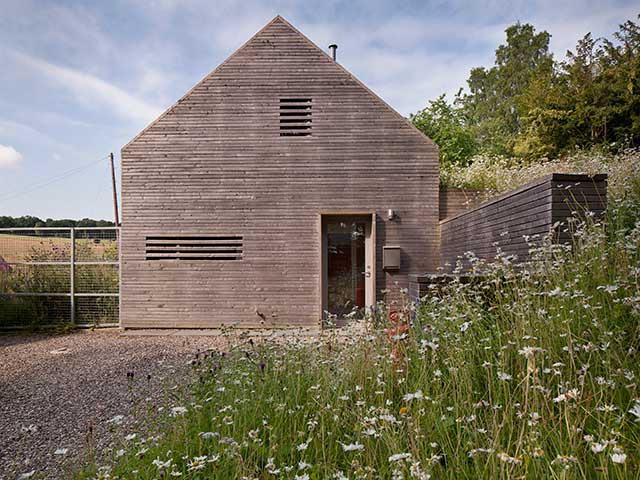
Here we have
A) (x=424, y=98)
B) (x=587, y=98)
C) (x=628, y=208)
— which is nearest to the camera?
(x=628, y=208)

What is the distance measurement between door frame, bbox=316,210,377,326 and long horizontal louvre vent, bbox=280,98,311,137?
1.84 m

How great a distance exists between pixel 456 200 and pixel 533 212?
152 inches

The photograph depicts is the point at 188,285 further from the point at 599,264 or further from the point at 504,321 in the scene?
the point at 599,264

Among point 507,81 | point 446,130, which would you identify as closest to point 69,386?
point 446,130

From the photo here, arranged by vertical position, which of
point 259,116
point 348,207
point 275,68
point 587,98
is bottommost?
point 348,207

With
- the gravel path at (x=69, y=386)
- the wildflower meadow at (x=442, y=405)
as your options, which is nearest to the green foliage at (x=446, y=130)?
the gravel path at (x=69, y=386)

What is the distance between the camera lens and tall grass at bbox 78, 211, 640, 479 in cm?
148

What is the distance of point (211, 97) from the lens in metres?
7.70

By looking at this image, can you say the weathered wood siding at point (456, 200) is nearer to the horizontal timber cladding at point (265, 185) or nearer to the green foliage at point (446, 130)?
the horizontal timber cladding at point (265, 185)

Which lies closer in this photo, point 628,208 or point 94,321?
point 628,208

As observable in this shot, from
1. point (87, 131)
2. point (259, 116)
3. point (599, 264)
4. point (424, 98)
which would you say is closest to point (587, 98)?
point (424, 98)

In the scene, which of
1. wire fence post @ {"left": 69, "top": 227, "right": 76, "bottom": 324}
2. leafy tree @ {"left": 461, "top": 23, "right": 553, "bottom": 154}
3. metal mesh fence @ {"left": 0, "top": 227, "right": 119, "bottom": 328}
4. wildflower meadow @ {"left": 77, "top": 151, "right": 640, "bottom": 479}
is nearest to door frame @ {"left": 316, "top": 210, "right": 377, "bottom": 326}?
wildflower meadow @ {"left": 77, "top": 151, "right": 640, "bottom": 479}

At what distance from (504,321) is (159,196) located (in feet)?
23.7

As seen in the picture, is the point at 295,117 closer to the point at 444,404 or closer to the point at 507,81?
the point at 444,404
